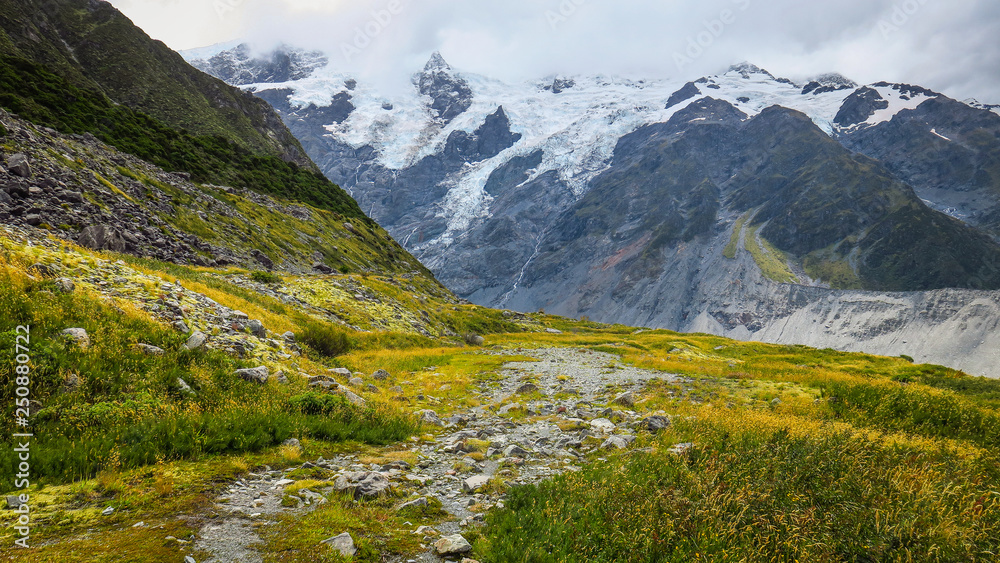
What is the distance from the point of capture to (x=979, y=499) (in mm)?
7941

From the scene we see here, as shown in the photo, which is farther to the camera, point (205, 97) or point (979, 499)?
point (205, 97)

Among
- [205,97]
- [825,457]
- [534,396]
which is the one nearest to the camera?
[825,457]

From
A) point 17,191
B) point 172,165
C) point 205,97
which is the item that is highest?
point 205,97

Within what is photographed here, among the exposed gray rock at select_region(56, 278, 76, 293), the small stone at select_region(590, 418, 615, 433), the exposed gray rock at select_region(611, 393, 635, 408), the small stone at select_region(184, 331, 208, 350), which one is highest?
the exposed gray rock at select_region(56, 278, 76, 293)

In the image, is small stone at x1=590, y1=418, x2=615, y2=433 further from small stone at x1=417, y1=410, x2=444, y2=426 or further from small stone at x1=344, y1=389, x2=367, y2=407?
small stone at x1=344, y1=389, x2=367, y2=407

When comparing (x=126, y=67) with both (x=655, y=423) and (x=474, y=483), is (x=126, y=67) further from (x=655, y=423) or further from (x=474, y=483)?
(x=655, y=423)

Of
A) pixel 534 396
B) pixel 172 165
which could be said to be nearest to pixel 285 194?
pixel 172 165

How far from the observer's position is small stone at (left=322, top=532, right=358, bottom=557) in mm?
5697

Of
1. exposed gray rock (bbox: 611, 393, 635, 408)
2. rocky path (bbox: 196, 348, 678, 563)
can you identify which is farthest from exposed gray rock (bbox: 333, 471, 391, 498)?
exposed gray rock (bbox: 611, 393, 635, 408)

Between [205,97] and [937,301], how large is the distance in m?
285

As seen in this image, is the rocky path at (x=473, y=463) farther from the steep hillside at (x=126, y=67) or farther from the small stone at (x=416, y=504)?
the steep hillside at (x=126, y=67)

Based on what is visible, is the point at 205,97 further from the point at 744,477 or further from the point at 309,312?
the point at 744,477

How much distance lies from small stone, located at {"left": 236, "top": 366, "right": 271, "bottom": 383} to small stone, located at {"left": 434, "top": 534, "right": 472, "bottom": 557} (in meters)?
8.79

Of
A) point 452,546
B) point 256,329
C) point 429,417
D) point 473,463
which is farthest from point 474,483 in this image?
point 256,329
